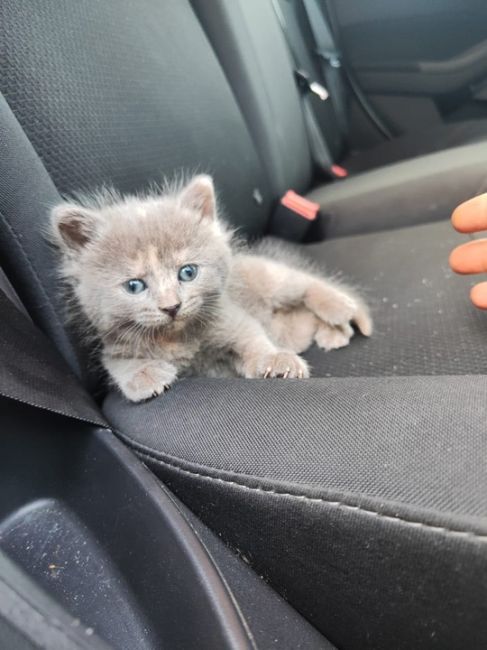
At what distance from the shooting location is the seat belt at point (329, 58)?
2.40 metres

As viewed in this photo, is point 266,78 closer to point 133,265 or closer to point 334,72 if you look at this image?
point 334,72

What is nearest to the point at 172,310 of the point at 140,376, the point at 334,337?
the point at 140,376

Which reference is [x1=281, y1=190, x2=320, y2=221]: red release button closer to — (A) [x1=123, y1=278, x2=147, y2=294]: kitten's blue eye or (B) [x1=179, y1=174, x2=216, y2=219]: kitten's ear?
(B) [x1=179, y1=174, x2=216, y2=219]: kitten's ear

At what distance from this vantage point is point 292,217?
178 centimetres

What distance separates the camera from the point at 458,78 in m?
2.38

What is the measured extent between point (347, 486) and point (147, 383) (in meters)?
0.44

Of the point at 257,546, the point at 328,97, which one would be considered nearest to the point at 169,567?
the point at 257,546

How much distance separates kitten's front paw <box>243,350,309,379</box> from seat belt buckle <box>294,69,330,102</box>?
5.15 feet

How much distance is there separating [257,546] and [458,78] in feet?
7.76

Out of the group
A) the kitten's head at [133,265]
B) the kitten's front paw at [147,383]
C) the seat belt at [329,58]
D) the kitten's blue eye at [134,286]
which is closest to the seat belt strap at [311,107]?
the seat belt at [329,58]

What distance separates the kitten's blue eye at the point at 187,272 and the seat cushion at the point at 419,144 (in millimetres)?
1615

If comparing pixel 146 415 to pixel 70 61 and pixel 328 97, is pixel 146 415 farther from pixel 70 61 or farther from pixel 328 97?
pixel 328 97

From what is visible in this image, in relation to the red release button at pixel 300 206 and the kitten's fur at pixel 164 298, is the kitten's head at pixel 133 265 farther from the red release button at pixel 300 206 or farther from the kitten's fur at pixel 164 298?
the red release button at pixel 300 206

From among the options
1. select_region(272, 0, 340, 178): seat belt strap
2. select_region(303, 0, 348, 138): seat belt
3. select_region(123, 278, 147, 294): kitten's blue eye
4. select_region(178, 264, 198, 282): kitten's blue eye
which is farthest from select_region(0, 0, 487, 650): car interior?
select_region(303, 0, 348, 138): seat belt
